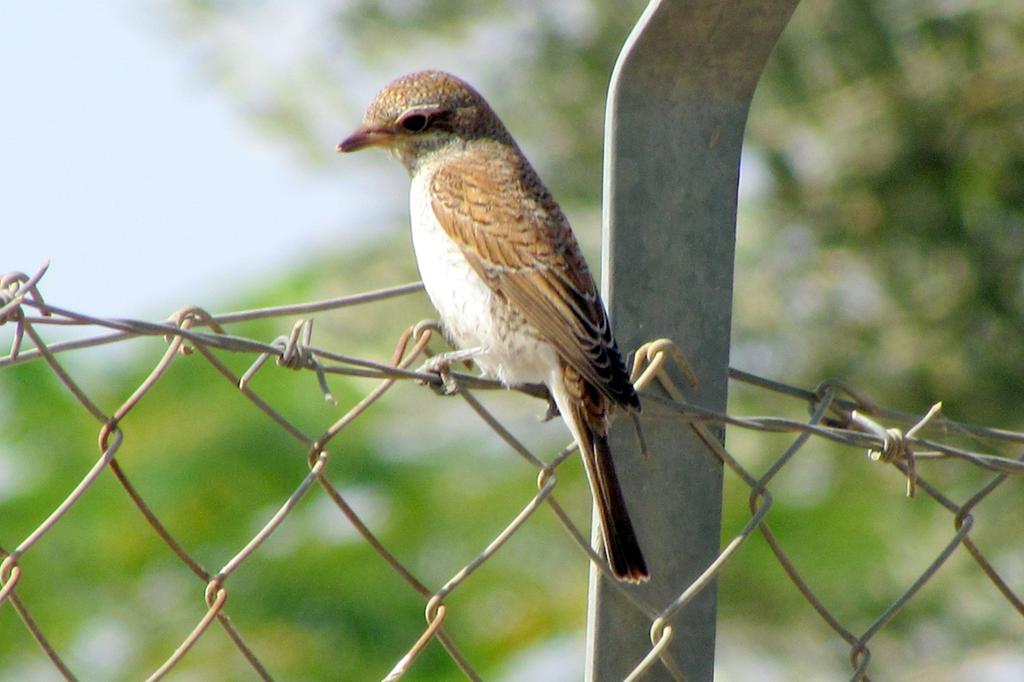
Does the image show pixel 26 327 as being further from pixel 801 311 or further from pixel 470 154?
pixel 801 311

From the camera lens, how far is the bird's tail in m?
2.76

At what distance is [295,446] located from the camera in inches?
237

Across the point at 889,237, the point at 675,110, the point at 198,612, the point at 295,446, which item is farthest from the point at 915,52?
the point at 675,110

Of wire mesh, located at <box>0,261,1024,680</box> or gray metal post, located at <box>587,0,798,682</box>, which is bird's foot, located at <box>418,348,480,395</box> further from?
gray metal post, located at <box>587,0,798,682</box>

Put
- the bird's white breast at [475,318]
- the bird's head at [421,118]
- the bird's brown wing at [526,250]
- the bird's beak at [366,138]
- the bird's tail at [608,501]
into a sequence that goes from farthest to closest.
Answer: the bird's head at [421,118], the bird's beak at [366,138], the bird's white breast at [475,318], the bird's brown wing at [526,250], the bird's tail at [608,501]

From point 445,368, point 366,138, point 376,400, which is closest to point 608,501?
point 376,400

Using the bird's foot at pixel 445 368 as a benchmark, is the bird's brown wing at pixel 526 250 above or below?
above

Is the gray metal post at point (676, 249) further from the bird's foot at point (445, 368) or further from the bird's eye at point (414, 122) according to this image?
the bird's eye at point (414, 122)

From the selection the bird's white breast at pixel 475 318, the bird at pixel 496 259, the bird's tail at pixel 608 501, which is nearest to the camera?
the bird's tail at pixel 608 501

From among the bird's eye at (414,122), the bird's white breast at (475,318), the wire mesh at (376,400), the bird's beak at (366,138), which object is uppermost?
the bird's eye at (414,122)

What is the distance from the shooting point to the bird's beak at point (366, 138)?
4336mm

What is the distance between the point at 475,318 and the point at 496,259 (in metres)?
0.15

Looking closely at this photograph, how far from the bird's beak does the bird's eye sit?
0.16 ft

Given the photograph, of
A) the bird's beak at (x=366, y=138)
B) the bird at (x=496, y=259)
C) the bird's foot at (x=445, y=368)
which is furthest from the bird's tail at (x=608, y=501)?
the bird's beak at (x=366, y=138)
